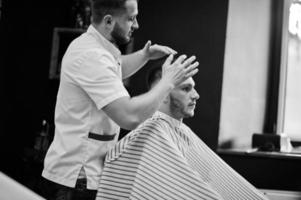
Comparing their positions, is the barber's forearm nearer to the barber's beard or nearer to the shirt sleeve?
the barber's beard

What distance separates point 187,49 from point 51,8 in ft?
4.10

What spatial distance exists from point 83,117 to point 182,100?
0.82m

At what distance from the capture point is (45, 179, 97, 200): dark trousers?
172 cm

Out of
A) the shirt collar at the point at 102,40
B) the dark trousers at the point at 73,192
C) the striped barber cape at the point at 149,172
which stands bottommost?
the dark trousers at the point at 73,192

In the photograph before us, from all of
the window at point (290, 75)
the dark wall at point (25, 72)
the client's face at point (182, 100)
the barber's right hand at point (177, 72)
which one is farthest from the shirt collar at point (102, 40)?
the window at point (290, 75)

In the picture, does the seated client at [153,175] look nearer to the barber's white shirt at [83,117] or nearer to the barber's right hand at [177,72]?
the barber's white shirt at [83,117]

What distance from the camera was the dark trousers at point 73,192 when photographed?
1.72m

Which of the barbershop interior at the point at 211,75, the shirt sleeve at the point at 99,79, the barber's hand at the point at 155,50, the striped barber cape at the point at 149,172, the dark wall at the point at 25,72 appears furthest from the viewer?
the dark wall at the point at 25,72

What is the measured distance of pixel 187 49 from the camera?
3.23 meters

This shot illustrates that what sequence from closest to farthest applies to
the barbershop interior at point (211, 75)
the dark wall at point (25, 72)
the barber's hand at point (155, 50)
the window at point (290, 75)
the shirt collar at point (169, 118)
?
the barber's hand at point (155, 50) → the shirt collar at point (169, 118) → the barbershop interior at point (211, 75) → the window at point (290, 75) → the dark wall at point (25, 72)

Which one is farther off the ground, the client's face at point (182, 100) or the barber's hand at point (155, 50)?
the barber's hand at point (155, 50)

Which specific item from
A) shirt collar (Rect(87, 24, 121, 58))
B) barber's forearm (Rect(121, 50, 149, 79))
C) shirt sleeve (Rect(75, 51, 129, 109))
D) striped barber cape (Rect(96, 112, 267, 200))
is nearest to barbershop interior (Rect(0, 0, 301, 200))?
barber's forearm (Rect(121, 50, 149, 79))

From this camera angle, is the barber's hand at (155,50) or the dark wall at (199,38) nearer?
the barber's hand at (155,50)

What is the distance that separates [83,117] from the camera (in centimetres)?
172
